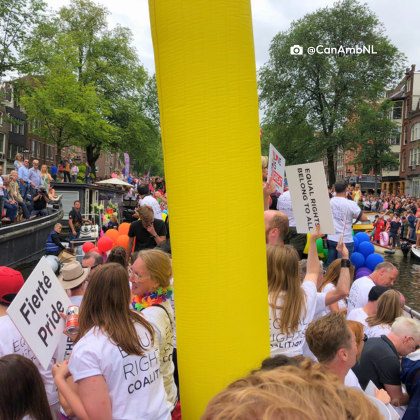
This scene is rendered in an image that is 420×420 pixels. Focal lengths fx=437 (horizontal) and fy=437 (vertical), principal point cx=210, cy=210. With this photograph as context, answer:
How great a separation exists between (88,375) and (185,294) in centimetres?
56

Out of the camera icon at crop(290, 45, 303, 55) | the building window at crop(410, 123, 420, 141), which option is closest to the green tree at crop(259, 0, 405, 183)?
the camera icon at crop(290, 45, 303, 55)

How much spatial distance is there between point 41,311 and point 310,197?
2.18 metres

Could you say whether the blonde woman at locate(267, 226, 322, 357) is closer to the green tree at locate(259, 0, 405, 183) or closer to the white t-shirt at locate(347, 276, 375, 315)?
the white t-shirt at locate(347, 276, 375, 315)

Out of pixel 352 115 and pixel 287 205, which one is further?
pixel 352 115

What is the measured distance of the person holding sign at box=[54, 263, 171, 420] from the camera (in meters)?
1.95

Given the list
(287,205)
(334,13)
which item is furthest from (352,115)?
(287,205)

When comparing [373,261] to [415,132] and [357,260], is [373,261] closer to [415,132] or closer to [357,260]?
[357,260]

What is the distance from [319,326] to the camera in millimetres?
2428

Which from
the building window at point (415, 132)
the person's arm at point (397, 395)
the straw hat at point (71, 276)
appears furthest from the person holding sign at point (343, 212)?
the building window at point (415, 132)

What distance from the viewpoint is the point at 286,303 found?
111 inches

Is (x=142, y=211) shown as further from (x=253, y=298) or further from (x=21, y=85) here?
(x=21, y=85)

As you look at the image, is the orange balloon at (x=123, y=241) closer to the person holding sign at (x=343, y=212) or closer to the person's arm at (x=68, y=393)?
the person holding sign at (x=343, y=212)

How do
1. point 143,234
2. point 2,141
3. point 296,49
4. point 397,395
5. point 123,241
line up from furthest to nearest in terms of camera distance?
1. point 2,141
2. point 296,49
3. point 123,241
4. point 143,234
5. point 397,395

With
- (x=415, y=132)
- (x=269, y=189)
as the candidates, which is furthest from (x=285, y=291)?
(x=415, y=132)
